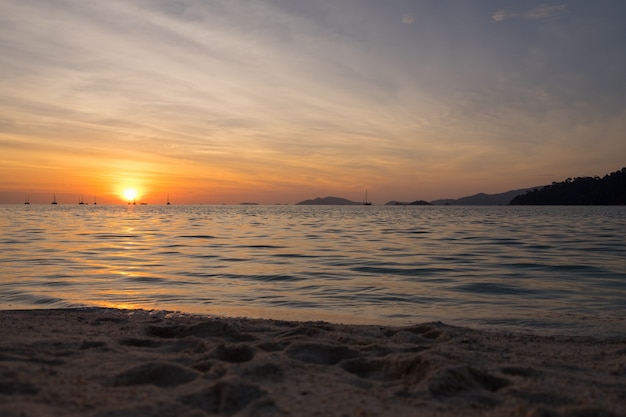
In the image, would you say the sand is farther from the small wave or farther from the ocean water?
the small wave

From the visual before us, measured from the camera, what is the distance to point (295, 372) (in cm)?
480

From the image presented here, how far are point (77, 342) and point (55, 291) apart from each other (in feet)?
21.7

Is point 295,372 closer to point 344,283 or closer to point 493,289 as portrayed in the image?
point 344,283

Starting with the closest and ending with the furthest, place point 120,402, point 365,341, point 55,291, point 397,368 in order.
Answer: point 120,402 < point 397,368 < point 365,341 < point 55,291

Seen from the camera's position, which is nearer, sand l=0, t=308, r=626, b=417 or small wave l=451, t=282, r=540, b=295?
sand l=0, t=308, r=626, b=417

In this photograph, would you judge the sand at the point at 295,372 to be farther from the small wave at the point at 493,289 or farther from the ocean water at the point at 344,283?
the small wave at the point at 493,289

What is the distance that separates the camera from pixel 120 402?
3879mm

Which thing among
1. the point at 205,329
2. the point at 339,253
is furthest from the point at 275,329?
the point at 339,253

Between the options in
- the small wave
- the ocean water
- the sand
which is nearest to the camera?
the sand

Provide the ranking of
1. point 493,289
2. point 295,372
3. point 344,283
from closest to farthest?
point 295,372, point 493,289, point 344,283

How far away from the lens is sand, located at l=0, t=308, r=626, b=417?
3906 mm

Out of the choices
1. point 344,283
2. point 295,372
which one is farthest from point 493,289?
point 295,372

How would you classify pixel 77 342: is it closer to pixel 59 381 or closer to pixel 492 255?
pixel 59 381

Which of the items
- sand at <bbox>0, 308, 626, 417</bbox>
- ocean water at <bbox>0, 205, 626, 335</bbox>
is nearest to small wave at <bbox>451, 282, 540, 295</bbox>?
ocean water at <bbox>0, 205, 626, 335</bbox>
